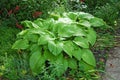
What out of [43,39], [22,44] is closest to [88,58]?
[43,39]

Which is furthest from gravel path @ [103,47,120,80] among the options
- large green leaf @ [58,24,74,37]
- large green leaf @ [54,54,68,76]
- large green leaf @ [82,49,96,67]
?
large green leaf @ [58,24,74,37]

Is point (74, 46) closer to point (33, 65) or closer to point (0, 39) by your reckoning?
point (33, 65)

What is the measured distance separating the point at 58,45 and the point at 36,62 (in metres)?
0.37

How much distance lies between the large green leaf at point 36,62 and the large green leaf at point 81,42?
549 millimetres

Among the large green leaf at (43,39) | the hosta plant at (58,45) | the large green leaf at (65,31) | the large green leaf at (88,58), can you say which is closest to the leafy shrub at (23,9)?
the hosta plant at (58,45)

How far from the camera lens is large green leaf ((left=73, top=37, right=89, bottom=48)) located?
496 centimetres

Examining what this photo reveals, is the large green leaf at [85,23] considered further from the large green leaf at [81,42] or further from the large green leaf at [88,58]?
the large green leaf at [88,58]

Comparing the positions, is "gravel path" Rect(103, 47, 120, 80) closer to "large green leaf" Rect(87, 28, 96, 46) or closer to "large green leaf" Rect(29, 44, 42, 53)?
"large green leaf" Rect(87, 28, 96, 46)

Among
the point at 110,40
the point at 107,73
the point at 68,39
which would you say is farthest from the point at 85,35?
the point at 110,40

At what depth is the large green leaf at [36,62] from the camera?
4.73 meters

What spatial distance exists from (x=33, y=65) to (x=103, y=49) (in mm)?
1457

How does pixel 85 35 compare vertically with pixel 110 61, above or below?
above

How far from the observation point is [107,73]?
497 centimetres

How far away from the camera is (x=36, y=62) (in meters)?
4.77
